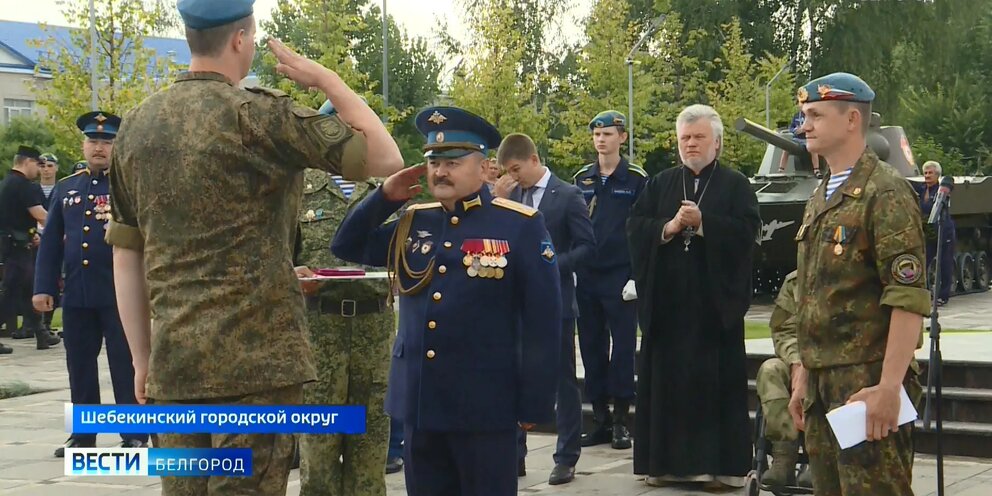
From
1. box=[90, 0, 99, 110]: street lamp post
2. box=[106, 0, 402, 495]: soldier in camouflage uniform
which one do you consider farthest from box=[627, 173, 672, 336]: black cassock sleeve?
box=[90, 0, 99, 110]: street lamp post

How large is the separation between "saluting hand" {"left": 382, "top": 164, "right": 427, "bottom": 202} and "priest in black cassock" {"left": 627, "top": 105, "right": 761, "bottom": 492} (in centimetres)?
323

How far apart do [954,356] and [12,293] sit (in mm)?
12305

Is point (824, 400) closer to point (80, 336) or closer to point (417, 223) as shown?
point (417, 223)

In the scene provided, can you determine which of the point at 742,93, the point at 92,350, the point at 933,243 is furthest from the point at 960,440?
the point at 742,93

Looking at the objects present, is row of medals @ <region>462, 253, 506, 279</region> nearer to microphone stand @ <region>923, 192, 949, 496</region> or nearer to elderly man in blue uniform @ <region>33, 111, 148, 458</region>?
microphone stand @ <region>923, 192, 949, 496</region>

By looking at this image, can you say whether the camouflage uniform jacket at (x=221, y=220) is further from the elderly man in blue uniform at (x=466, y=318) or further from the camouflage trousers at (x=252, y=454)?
the elderly man in blue uniform at (x=466, y=318)

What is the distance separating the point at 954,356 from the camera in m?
10.5

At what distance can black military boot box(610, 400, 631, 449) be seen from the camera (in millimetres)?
9938

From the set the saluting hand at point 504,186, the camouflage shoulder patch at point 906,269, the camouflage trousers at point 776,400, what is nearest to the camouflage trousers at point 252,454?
the camouflage shoulder patch at point 906,269

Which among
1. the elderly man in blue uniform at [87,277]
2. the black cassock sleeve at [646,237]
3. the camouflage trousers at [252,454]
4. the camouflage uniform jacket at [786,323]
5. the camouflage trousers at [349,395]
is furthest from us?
the elderly man in blue uniform at [87,277]

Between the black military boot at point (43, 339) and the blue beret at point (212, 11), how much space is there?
14.0 m

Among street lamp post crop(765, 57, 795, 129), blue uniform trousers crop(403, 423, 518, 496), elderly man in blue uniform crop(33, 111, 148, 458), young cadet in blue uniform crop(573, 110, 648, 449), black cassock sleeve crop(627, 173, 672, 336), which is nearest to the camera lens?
blue uniform trousers crop(403, 423, 518, 496)

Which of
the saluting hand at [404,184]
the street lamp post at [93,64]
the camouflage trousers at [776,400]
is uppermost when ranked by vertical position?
the street lamp post at [93,64]

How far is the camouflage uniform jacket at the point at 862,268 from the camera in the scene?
4797 mm
